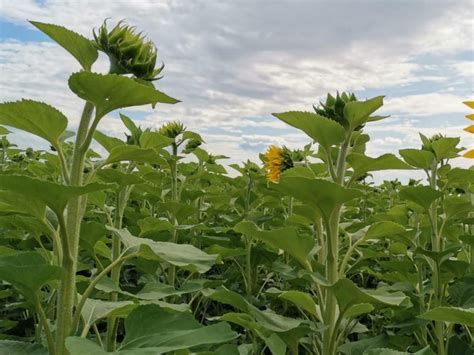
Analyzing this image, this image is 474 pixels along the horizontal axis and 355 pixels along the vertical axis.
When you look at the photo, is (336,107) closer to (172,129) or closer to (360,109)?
(360,109)

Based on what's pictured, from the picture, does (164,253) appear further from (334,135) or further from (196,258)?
(334,135)

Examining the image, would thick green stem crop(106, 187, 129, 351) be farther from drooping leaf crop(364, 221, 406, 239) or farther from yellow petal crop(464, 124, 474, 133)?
yellow petal crop(464, 124, 474, 133)

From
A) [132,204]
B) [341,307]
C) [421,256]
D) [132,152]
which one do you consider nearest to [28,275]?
[132,152]

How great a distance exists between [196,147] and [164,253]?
2078 millimetres

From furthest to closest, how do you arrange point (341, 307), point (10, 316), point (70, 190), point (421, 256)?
1. point (10, 316)
2. point (421, 256)
3. point (341, 307)
4. point (70, 190)

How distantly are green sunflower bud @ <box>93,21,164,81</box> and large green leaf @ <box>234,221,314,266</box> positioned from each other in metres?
0.54

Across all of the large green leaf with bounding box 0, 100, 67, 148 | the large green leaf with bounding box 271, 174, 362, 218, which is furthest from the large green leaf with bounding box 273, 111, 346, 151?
the large green leaf with bounding box 0, 100, 67, 148

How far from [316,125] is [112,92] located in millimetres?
614

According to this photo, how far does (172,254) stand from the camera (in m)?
1.20

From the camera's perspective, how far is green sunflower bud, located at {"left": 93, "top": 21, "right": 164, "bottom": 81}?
1287mm

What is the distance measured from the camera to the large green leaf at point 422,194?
1.98 m

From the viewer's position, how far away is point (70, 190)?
1.04 metres

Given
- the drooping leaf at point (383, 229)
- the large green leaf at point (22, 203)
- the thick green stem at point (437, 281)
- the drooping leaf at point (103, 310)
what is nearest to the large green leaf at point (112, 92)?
the large green leaf at point (22, 203)

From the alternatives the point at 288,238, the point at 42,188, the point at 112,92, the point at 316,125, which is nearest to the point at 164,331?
the point at 42,188
